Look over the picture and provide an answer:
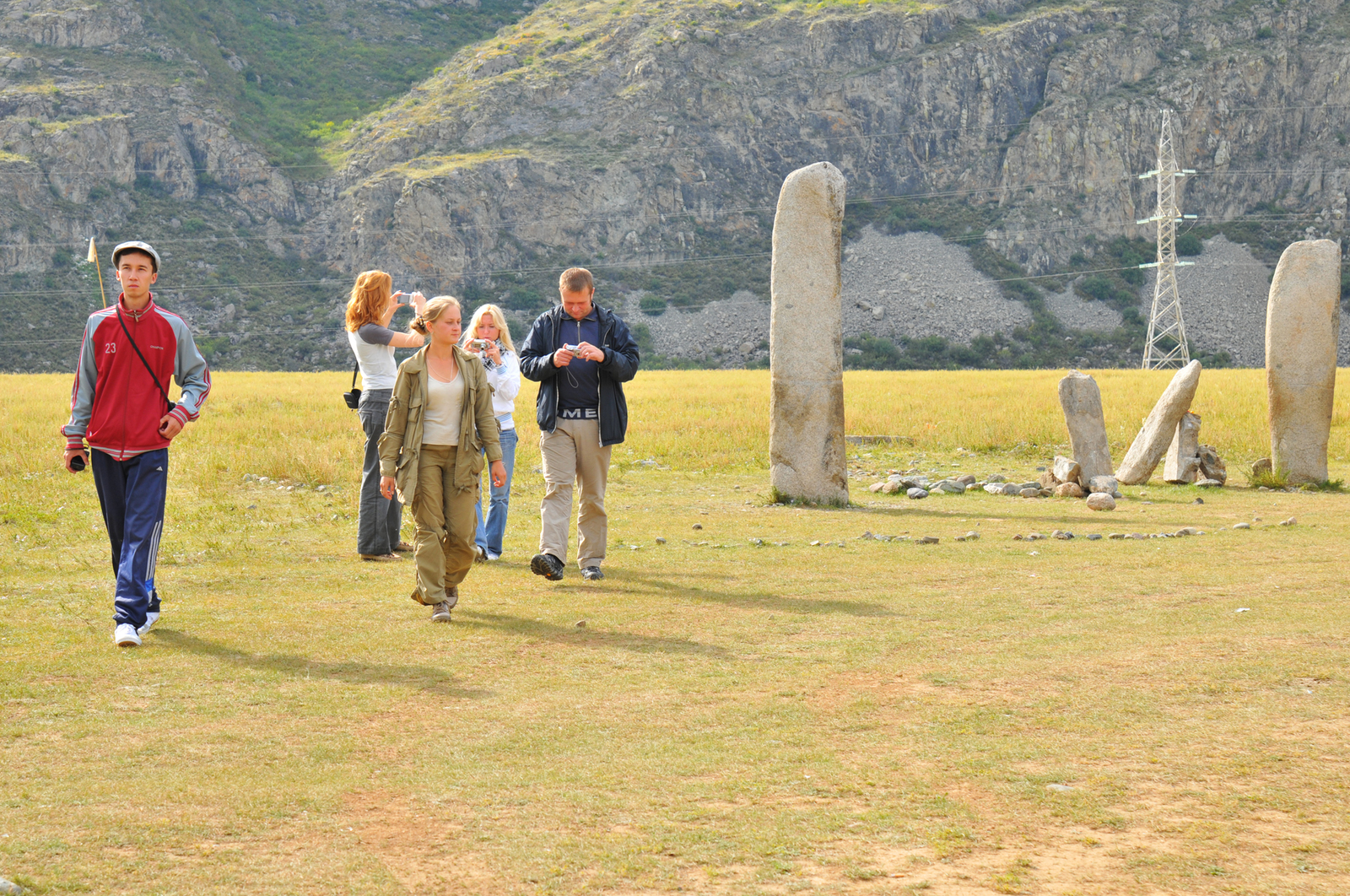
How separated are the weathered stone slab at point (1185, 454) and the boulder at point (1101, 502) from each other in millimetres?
2458

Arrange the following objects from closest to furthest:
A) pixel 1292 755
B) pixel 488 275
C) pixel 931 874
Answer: pixel 931 874 < pixel 1292 755 < pixel 488 275

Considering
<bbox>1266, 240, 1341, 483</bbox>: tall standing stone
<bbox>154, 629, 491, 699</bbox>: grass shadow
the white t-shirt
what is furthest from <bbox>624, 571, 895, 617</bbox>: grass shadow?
<bbox>1266, 240, 1341, 483</bbox>: tall standing stone

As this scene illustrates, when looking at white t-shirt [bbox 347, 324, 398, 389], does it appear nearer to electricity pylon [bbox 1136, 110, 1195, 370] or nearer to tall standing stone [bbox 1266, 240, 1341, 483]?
tall standing stone [bbox 1266, 240, 1341, 483]

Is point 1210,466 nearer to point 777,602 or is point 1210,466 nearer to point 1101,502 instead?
point 1101,502

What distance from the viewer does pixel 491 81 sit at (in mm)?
104188

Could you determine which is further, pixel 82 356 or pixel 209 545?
pixel 209 545

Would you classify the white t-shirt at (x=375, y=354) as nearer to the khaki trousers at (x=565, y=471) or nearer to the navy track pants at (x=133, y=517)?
the khaki trousers at (x=565, y=471)

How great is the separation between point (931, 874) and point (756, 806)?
77 centimetres

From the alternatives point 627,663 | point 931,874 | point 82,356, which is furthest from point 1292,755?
point 82,356

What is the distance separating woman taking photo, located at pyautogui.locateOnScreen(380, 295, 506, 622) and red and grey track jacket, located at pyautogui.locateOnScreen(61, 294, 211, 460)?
1.25 metres

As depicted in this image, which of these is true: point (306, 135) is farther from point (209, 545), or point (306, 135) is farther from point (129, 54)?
point (209, 545)

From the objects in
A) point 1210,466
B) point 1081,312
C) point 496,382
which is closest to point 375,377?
point 496,382

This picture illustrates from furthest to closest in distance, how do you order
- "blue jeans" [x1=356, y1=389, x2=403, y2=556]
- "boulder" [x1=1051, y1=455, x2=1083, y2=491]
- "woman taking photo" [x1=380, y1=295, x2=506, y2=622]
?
"boulder" [x1=1051, y1=455, x2=1083, y2=491] < "blue jeans" [x1=356, y1=389, x2=403, y2=556] < "woman taking photo" [x1=380, y1=295, x2=506, y2=622]

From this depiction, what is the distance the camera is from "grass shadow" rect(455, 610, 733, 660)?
6590 millimetres
